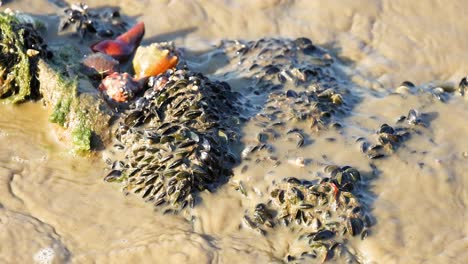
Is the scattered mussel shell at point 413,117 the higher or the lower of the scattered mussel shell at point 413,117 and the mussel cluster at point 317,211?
the higher

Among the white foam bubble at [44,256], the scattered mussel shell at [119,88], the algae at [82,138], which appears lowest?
the white foam bubble at [44,256]

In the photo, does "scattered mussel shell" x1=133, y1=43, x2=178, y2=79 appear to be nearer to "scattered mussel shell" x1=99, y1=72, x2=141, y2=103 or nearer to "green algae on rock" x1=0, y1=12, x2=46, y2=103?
"scattered mussel shell" x1=99, y1=72, x2=141, y2=103

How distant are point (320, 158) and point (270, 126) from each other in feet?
2.08

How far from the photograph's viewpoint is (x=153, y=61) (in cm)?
709

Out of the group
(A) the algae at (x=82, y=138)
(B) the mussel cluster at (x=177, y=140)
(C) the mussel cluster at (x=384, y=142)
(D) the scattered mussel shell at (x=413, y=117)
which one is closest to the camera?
Answer: (B) the mussel cluster at (x=177, y=140)

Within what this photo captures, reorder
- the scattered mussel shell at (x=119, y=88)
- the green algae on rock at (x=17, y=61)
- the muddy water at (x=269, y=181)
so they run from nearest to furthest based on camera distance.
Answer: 1. the muddy water at (x=269, y=181)
2. the scattered mussel shell at (x=119, y=88)
3. the green algae on rock at (x=17, y=61)

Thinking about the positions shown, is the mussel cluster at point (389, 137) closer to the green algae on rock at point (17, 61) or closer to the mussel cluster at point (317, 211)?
the mussel cluster at point (317, 211)

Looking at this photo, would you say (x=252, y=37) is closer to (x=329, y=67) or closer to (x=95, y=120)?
(x=329, y=67)

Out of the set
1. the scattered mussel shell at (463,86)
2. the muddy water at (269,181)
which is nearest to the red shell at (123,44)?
the muddy water at (269,181)

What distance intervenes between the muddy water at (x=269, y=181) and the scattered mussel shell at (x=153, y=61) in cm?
62

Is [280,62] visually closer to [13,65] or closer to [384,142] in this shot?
[384,142]

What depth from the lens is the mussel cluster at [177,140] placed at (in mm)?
5859

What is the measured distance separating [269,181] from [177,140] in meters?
0.95

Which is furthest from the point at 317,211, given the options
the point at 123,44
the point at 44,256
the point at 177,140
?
the point at 123,44
